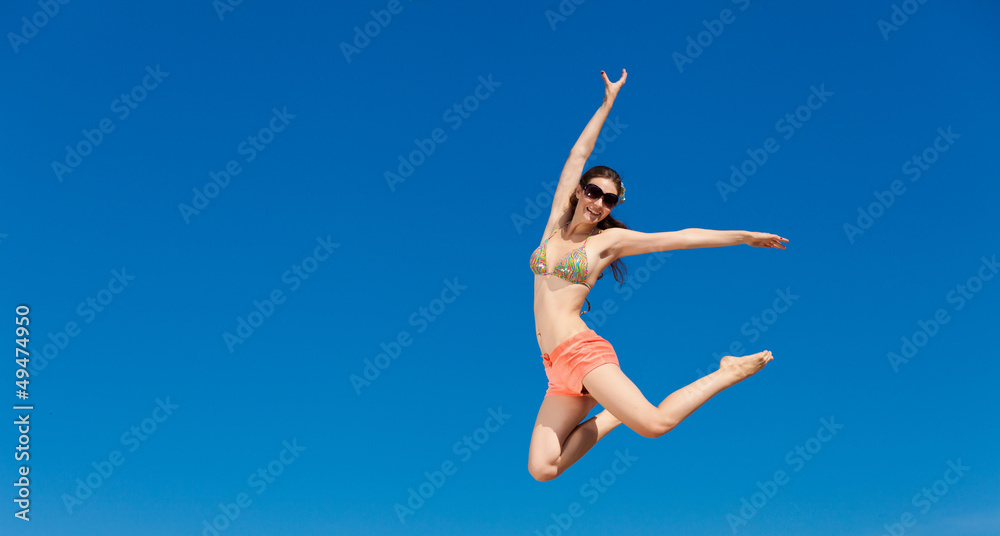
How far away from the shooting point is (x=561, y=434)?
25.2ft

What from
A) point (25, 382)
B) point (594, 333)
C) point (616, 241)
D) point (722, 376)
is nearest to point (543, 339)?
point (594, 333)

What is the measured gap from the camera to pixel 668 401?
7266mm

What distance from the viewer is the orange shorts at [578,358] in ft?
24.2

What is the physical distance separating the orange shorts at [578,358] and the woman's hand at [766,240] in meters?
1.53

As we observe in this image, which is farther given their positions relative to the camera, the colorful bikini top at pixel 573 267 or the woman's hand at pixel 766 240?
the colorful bikini top at pixel 573 267

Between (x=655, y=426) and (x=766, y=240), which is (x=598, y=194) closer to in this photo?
(x=766, y=240)

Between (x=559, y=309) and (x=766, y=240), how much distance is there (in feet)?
6.16

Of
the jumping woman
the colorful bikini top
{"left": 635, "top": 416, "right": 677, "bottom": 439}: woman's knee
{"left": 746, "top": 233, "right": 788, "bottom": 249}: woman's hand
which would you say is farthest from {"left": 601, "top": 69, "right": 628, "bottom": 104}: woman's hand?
{"left": 635, "top": 416, "right": 677, "bottom": 439}: woman's knee

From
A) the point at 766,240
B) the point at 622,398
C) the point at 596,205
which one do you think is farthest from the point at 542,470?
the point at 766,240

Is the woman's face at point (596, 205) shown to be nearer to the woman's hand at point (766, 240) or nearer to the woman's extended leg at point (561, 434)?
the woman's hand at point (766, 240)

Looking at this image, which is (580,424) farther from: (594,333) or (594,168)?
(594,168)

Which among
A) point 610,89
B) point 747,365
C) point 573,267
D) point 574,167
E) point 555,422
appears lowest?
point 555,422

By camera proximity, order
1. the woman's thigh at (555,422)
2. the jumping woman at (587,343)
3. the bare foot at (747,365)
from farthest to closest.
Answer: the woman's thigh at (555,422), the bare foot at (747,365), the jumping woman at (587,343)

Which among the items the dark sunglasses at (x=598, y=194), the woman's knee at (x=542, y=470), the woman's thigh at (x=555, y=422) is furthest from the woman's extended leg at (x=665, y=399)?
the dark sunglasses at (x=598, y=194)
